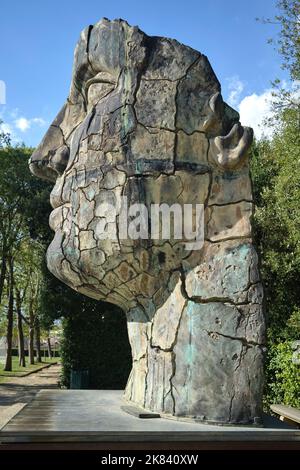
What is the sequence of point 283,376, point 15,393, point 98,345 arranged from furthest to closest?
point 15,393
point 98,345
point 283,376

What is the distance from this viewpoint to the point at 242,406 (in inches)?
149

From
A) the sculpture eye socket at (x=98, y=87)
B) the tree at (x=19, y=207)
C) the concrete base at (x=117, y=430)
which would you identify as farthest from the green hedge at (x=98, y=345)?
the sculpture eye socket at (x=98, y=87)

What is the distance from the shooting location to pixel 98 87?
4.75 metres

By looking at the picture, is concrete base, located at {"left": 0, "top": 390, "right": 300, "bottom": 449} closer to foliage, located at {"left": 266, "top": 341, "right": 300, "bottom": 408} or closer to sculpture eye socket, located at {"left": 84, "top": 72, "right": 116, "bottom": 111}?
sculpture eye socket, located at {"left": 84, "top": 72, "right": 116, "bottom": 111}

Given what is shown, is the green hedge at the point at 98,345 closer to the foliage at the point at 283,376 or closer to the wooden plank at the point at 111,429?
the foliage at the point at 283,376

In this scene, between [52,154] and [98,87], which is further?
[52,154]

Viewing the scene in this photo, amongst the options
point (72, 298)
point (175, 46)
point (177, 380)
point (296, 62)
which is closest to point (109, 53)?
point (175, 46)

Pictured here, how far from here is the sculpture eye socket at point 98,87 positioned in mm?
4648

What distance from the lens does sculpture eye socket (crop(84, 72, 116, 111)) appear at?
4.65m

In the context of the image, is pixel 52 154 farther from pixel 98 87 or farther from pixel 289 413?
pixel 289 413

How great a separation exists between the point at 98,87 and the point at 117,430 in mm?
3067

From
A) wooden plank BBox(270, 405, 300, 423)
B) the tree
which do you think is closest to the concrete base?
wooden plank BBox(270, 405, 300, 423)

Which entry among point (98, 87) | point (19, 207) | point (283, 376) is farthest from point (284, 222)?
point (19, 207)

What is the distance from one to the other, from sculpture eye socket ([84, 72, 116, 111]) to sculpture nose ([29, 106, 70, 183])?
523 mm
